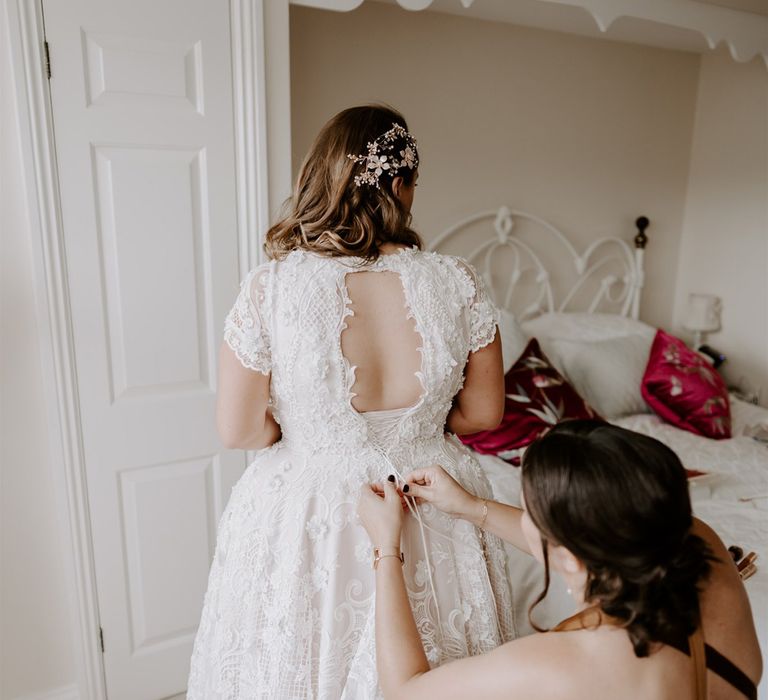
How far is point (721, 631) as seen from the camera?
797 millimetres

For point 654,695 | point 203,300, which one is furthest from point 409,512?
point 203,300

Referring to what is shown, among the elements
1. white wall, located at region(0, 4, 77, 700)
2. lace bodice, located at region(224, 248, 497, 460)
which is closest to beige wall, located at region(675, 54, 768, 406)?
lace bodice, located at region(224, 248, 497, 460)

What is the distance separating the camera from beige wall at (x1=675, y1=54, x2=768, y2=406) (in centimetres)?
310

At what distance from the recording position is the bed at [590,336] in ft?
6.29

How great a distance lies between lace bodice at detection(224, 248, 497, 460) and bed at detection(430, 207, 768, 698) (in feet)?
2.98

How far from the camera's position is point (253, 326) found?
1.13 meters

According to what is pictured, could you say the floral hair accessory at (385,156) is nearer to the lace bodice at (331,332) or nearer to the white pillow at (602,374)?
the lace bodice at (331,332)

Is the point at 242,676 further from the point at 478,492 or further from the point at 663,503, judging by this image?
the point at 663,503

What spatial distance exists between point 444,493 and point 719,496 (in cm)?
138

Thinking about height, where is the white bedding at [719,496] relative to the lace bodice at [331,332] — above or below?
below

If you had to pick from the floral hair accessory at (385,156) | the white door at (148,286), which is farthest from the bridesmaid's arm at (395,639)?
the white door at (148,286)

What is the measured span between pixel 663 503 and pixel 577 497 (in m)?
0.09

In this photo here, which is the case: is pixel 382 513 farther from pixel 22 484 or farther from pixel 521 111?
pixel 521 111

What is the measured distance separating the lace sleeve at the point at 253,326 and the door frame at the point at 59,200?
736 mm
